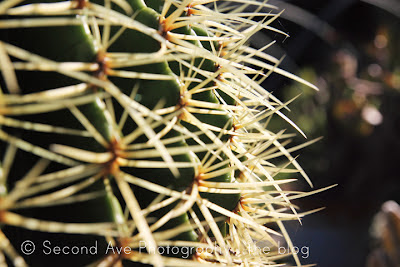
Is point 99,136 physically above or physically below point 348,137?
above

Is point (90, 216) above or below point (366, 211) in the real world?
above

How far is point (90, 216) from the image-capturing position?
46 cm

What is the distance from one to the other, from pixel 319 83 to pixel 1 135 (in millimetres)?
2608

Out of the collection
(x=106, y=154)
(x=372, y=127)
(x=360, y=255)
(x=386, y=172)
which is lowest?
(x=360, y=255)

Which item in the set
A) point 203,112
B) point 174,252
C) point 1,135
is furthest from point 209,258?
point 1,135

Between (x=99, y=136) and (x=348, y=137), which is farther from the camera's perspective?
(x=348, y=137)

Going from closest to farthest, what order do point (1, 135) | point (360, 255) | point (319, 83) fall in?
point (1, 135), point (360, 255), point (319, 83)

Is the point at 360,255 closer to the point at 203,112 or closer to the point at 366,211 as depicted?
the point at 366,211

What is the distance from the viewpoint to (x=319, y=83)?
112 inches

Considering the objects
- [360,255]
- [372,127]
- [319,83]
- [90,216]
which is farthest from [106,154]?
[319,83]

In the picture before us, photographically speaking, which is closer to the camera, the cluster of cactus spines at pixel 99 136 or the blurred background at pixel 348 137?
the cluster of cactus spines at pixel 99 136

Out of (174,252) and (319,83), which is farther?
(319,83)

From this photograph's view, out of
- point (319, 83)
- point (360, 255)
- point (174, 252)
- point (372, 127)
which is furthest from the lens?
point (319, 83)

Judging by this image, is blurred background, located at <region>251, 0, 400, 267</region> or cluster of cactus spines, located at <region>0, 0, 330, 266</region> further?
blurred background, located at <region>251, 0, 400, 267</region>
